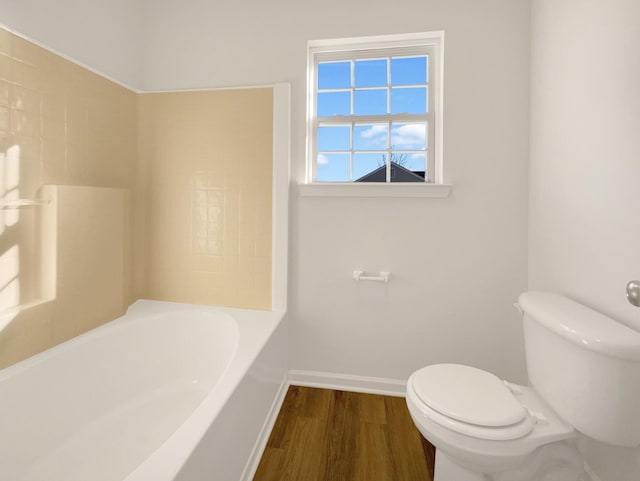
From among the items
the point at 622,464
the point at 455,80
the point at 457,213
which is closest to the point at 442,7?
the point at 455,80

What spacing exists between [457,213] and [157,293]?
200 centimetres

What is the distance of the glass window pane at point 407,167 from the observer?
2.03 metres

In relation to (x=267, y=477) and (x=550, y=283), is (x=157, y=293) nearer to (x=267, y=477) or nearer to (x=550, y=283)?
(x=267, y=477)

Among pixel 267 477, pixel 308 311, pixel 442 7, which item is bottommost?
pixel 267 477

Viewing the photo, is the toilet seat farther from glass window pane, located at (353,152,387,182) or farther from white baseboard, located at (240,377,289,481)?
glass window pane, located at (353,152,387,182)

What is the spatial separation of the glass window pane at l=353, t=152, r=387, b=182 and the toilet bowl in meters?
1.23

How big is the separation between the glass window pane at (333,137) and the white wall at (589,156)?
1.06m

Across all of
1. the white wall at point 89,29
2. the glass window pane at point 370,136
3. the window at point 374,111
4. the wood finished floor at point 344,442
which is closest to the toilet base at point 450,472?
the wood finished floor at point 344,442

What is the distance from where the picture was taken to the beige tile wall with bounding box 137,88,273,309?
6.63 feet

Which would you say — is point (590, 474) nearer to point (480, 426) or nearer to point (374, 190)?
point (480, 426)

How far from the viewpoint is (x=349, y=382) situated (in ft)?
6.64

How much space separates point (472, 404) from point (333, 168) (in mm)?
1508

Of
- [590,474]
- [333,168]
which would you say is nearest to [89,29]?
[333,168]

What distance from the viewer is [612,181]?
1.18 m
